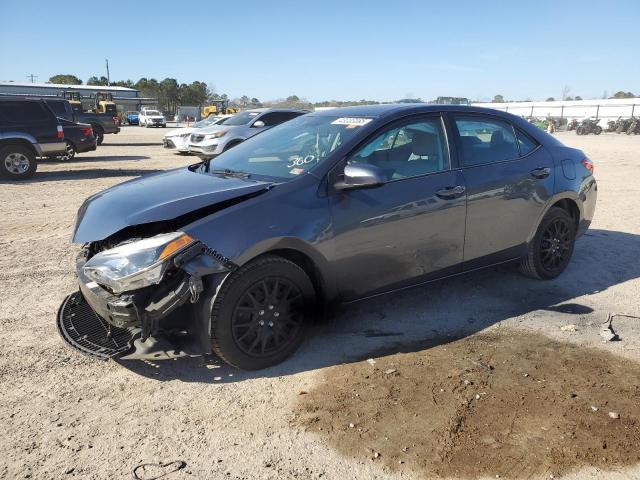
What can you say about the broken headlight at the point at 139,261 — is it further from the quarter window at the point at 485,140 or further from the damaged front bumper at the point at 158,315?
the quarter window at the point at 485,140

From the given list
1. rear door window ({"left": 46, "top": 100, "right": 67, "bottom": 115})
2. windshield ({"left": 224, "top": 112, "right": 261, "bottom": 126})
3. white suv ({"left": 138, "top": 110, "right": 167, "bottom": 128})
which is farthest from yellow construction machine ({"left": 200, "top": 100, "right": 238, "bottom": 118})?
windshield ({"left": 224, "top": 112, "right": 261, "bottom": 126})

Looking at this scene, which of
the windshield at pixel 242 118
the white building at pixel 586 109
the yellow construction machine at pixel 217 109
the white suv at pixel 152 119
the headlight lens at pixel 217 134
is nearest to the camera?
the headlight lens at pixel 217 134

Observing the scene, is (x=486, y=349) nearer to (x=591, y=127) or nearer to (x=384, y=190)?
(x=384, y=190)

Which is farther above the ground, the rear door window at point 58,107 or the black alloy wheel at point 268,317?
the rear door window at point 58,107

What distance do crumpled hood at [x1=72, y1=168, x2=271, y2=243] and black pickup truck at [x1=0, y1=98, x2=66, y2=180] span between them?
1010 cm

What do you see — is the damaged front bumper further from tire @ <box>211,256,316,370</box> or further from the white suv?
the white suv

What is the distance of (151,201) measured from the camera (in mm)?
3404

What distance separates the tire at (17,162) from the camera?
39.9 ft

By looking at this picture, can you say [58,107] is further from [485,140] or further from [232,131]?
[485,140]

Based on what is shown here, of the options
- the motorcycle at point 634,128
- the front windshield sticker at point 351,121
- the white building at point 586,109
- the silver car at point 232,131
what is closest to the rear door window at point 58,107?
the silver car at point 232,131

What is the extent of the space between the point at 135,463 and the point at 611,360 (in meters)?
3.21

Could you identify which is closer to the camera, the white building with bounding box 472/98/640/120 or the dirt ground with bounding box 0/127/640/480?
the dirt ground with bounding box 0/127/640/480

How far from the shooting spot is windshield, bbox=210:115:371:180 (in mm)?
3840

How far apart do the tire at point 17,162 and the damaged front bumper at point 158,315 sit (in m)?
10.5
